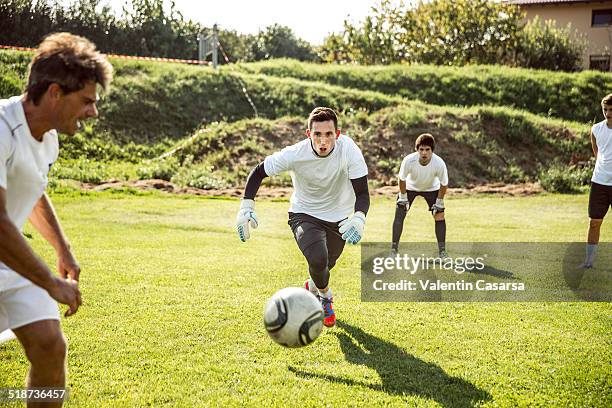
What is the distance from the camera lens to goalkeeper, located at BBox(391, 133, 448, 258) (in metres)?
10.0

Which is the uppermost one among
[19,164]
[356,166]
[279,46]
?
[279,46]

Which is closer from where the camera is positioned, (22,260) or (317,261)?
(22,260)

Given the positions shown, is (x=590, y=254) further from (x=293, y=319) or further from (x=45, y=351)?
(x=45, y=351)

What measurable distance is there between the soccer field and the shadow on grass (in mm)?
15

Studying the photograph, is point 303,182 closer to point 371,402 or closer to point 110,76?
point 371,402

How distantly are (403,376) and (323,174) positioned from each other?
258 cm

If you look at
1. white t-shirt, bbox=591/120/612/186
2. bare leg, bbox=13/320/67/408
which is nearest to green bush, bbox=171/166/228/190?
white t-shirt, bbox=591/120/612/186

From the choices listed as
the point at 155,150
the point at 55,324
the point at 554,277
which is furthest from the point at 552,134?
the point at 55,324

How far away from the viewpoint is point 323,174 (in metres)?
6.78

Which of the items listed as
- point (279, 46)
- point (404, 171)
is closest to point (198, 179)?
point (404, 171)

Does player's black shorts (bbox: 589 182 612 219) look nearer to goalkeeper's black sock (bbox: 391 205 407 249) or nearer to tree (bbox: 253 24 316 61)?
goalkeeper's black sock (bbox: 391 205 407 249)

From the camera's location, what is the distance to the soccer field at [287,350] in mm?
4590

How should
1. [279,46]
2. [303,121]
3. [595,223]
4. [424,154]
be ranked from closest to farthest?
[595,223] → [424,154] → [303,121] → [279,46]

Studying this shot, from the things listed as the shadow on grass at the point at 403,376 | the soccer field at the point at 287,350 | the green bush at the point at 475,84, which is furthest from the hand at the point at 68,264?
the green bush at the point at 475,84
